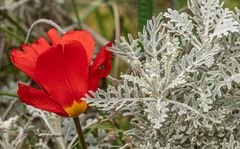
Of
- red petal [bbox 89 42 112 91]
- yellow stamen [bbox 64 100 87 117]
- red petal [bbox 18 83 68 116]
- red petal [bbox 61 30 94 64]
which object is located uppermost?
red petal [bbox 61 30 94 64]

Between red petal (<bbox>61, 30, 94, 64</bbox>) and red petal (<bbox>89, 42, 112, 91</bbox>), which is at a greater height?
red petal (<bbox>61, 30, 94, 64</bbox>)

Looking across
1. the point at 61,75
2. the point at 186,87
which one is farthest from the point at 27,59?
the point at 186,87

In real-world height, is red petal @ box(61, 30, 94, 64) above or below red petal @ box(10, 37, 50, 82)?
above

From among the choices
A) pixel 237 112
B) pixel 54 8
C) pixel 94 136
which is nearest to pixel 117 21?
pixel 54 8

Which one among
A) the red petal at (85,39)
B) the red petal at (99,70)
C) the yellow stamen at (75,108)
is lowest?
the yellow stamen at (75,108)

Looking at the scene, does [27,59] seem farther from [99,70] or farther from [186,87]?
[186,87]

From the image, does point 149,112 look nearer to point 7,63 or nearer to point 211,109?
point 211,109

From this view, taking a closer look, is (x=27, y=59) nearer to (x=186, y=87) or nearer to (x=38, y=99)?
(x=38, y=99)
